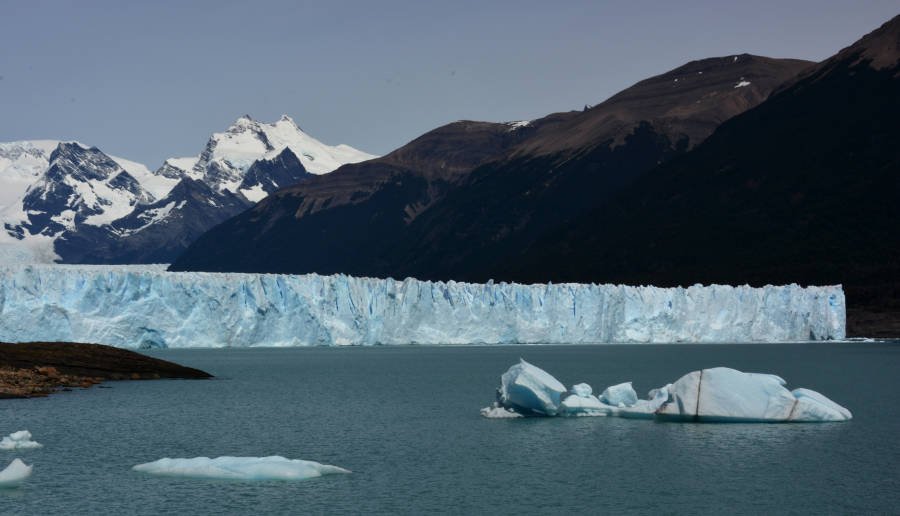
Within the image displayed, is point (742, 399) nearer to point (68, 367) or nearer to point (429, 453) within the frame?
point (429, 453)

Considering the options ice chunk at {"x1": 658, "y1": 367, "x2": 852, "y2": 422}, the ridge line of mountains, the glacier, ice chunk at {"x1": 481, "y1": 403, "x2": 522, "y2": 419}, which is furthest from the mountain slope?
ice chunk at {"x1": 481, "y1": 403, "x2": 522, "y2": 419}

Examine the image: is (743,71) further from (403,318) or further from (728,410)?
(728,410)

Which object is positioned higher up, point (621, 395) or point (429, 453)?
point (621, 395)

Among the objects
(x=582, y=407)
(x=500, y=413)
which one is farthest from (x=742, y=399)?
(x=500, y=413)

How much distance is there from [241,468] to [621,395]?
15161 millimetres

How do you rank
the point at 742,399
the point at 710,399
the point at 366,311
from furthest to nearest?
the point at 366,311 < the point at 710,399 < the point at 742,399

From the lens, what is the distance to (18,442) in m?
27.5

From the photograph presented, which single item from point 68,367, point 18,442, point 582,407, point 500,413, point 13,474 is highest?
point 68,367

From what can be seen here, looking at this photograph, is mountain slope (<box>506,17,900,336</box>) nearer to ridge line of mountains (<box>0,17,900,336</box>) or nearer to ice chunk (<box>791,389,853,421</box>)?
ridge line of mountains (<box>0,17,900,336</box>)

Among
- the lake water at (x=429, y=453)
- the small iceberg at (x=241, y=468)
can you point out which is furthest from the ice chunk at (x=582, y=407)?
the small iceberg at (x=241, y=468)

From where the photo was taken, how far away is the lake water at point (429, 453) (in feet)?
70.9

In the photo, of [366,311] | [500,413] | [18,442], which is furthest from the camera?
[366,311]

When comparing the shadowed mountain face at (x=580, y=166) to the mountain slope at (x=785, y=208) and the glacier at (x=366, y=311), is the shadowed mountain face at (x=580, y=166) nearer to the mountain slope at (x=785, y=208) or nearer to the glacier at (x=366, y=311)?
the mountain slope at (x=785, y=208)

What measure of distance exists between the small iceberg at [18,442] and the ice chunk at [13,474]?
5242 mm
